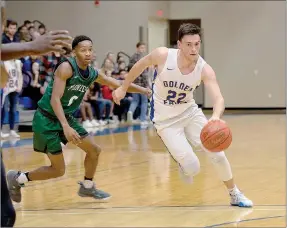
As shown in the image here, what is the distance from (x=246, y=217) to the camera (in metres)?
5.63

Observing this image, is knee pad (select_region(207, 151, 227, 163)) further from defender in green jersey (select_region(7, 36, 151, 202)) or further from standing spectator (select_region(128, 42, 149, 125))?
standing spectator (select_region(128, 42, 149, 125))

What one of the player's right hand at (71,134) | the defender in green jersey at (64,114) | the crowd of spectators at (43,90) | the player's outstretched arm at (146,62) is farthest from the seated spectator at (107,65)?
the player's right hand at (71,134)

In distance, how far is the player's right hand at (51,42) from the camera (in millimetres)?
3008

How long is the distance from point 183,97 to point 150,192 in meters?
1.27

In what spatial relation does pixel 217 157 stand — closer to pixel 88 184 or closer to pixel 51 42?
pixel 88 184

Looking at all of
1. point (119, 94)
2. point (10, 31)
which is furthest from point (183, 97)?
point (10, 31)

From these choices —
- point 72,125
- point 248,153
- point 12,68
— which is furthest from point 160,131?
point 12,68

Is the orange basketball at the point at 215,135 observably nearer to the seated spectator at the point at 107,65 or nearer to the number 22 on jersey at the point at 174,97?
the number 22 on jersey at the point at 174,97

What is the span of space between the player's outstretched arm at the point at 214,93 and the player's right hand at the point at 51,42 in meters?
2.70

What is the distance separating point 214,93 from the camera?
5930 mm

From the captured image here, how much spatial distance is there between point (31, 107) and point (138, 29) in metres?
6.92

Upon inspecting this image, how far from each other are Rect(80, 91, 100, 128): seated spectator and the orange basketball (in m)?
10.3

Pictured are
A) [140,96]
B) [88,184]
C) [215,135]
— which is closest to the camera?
[215,135]

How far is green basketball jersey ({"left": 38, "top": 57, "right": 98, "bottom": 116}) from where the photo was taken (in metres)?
6.33
